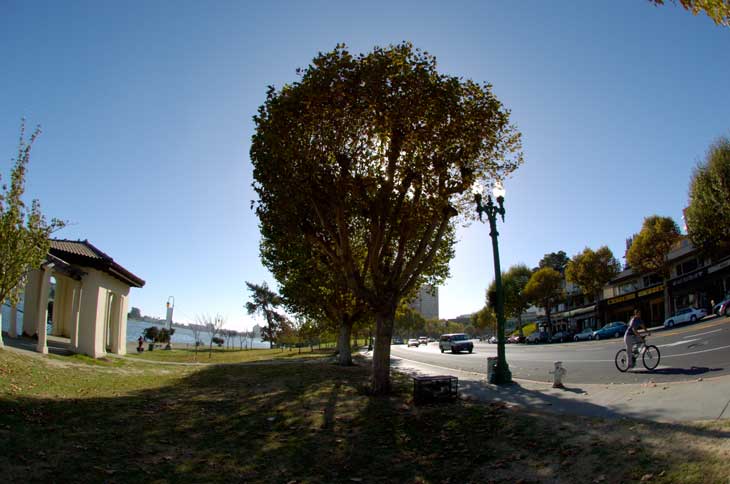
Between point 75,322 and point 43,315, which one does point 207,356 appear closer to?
point 75,322

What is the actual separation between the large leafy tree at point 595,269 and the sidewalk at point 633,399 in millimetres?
53470

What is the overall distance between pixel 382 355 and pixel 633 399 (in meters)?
6.06

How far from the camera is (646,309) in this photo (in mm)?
54750

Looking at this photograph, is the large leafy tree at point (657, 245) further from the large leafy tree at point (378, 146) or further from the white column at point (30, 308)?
the white column at point (30, 308)

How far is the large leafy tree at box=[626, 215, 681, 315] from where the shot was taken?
46812 millimetres

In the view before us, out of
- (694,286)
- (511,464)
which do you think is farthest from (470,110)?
(694,286)

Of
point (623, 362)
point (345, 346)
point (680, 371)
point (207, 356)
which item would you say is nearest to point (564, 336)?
point (345, 346)

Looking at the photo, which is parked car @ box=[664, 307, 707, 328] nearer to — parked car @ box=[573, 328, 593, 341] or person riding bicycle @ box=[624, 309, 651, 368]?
parked car @ box=[573, 328, 593, 341]

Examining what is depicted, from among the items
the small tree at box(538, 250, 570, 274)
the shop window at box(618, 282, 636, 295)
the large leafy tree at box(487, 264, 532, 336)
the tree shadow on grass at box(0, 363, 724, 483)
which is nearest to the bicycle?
the tree shadow on grass at box(0, 363, 724, 483)

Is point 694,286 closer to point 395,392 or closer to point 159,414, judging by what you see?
point 395,392

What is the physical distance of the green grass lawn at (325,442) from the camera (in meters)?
5.32

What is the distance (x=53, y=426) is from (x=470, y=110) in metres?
11.5

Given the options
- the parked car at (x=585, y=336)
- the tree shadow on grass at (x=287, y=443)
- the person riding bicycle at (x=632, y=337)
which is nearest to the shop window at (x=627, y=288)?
the parked car at (x=585, y=336)

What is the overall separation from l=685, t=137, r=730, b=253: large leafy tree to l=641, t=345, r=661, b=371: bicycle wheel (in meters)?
20.7
